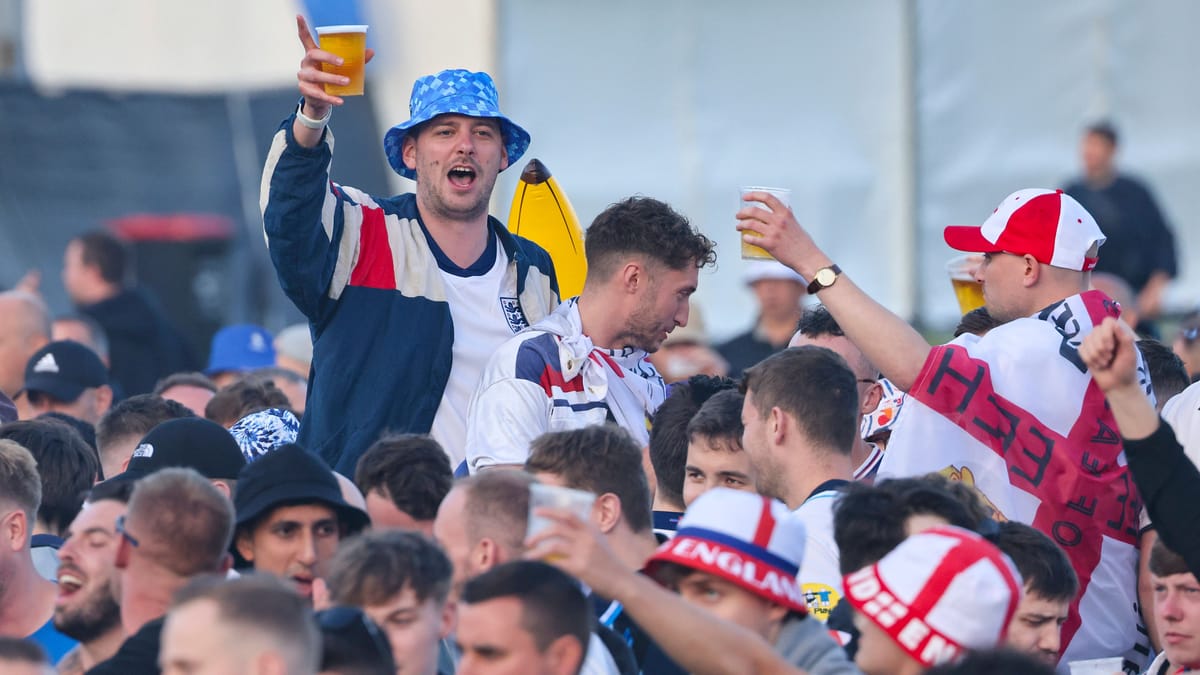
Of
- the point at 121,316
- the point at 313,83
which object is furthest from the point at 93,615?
the point at 121,316

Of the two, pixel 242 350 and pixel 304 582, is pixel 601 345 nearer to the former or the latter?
pixel 304 582

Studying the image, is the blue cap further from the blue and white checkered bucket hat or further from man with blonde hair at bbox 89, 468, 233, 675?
man with blonde hair at bbox 89, 468, 233, 675

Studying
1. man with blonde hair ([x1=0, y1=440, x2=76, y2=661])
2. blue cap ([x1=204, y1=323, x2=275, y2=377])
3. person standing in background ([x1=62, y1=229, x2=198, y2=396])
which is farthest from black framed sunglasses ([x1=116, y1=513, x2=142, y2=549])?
person standing in background ([x1=62, y1=229, x2=198, y2=396])

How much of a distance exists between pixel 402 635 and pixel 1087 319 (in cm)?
240

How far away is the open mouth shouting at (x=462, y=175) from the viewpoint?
20.6 feet

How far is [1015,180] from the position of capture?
14844mm

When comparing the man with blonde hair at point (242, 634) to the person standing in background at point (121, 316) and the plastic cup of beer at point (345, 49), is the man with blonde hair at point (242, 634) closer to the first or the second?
the plastic cup of beer at point (345, 49)

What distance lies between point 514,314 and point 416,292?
404mm

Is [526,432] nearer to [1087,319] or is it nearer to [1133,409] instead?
[1087,319]

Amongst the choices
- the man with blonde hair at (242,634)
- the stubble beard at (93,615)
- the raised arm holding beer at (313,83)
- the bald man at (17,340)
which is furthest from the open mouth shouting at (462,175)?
the bald man at (17,340)

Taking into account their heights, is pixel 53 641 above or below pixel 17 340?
below

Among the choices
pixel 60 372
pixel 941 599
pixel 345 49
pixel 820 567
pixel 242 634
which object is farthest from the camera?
pixel 60 372

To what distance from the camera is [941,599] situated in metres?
4.10

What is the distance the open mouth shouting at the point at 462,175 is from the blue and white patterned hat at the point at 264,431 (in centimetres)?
105
